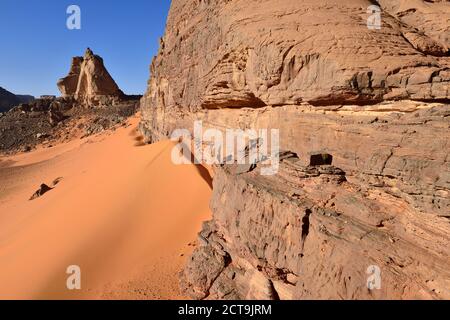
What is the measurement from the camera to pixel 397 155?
4.68 metres

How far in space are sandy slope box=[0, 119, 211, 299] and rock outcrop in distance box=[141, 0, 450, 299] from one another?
1693 millimetres

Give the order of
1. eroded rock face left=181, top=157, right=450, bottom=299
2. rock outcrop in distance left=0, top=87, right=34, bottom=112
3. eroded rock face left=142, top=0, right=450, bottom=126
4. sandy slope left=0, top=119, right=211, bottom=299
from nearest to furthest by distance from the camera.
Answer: eroded rock face left=181, top=157, right=450, bottom=299, eroded rock face left=142, top=0, right=450, bottom=126, sandy slope left=0, top=119, right=211, bottom=299, rock outcrop in distance left=0, top=87, right=34, bottom=112

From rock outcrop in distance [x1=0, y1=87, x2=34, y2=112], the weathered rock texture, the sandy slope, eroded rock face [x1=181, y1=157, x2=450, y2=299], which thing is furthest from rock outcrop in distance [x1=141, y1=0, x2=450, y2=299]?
rock outcrop in distance [x1=0, y1=87, x2=34, y2=112]

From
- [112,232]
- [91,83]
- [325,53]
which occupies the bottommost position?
[112,232]

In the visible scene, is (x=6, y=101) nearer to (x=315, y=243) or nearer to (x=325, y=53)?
(x=325, y=53)

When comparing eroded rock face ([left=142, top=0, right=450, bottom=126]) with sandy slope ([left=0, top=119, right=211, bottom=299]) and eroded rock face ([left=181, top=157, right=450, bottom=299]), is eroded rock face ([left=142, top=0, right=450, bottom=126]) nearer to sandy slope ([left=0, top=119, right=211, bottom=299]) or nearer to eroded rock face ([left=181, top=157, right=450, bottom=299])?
eroded rock face ([left=181, top=157, right=450, bottom=299])

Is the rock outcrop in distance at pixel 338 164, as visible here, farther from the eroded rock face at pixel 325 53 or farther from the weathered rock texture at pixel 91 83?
the weathered rock texture at pixel 91 83

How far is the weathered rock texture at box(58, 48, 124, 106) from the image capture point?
47469mm

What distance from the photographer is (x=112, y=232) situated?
968 centimetres

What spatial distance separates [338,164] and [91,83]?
1981 inches

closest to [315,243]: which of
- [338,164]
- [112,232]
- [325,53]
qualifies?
[338,164]
